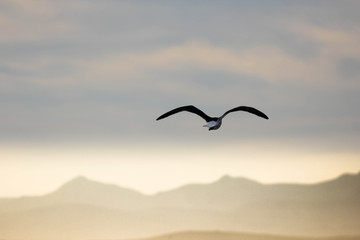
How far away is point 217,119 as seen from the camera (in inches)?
1430

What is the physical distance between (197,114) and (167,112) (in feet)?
5.77

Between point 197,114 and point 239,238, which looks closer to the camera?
point 197,114

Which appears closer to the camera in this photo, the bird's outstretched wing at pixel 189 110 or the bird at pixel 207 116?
the bird at pixel 207 116

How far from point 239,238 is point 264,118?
4585 inches

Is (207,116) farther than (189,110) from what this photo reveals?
No

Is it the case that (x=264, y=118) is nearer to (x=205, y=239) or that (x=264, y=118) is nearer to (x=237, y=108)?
(x=237, y=108)

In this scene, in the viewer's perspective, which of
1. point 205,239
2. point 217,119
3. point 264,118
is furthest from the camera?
point 205,239

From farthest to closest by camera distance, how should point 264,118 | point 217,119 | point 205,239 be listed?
1. point 205,239
2. point 264,118
3. point 217,119

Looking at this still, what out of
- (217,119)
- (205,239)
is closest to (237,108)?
(217,119)

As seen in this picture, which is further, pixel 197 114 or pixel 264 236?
pixel 264 236

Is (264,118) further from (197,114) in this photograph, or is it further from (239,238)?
(239,238)

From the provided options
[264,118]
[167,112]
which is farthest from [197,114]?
[264,118]

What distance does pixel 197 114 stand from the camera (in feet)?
126

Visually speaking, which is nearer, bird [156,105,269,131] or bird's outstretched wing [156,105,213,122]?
bird [156,105,269,131]
